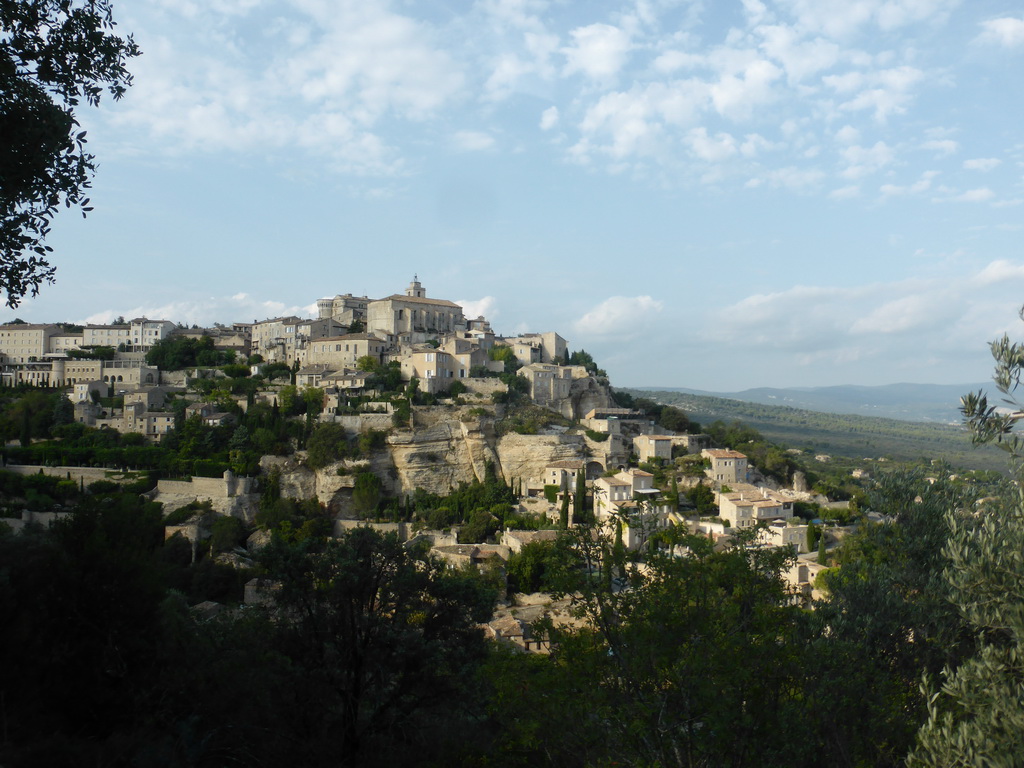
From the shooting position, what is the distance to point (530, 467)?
4441cm

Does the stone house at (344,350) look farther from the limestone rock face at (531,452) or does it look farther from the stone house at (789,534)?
the stone house at (789,534)

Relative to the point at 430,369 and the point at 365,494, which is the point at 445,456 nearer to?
the point at 365,494

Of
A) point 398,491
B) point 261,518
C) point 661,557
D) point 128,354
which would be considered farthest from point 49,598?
point 128,354

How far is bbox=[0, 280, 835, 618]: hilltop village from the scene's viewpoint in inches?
1512

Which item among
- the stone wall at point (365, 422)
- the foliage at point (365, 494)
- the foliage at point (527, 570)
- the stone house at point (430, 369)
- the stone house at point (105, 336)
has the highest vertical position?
the stone house at point (105, 336)

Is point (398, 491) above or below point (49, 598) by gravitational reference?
below

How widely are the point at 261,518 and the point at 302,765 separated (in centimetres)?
3088

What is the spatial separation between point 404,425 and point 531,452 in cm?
825

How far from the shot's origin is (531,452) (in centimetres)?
4450

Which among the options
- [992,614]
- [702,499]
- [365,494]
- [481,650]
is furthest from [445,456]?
[992,614]

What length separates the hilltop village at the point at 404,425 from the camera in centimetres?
3841

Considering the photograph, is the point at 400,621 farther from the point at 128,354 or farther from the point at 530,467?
the point at 128,354

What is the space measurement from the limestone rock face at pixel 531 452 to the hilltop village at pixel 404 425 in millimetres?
92

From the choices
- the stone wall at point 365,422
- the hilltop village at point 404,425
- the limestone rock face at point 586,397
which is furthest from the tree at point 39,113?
the limestone rock face at point 586,397
